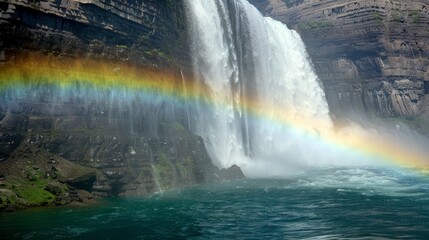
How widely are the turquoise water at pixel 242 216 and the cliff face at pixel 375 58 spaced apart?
157 ft

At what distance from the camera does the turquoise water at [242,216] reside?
1399 cm

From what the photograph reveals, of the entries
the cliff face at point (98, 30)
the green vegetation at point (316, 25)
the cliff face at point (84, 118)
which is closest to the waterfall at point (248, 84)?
the cliff face at point (98, 30)

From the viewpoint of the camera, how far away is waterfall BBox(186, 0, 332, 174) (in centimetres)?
3844

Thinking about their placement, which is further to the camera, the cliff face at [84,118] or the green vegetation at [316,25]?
the green vegetation at [316,25]

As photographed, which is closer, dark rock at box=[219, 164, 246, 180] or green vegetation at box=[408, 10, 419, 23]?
dark rock at box=[219, 164, 246, 180]

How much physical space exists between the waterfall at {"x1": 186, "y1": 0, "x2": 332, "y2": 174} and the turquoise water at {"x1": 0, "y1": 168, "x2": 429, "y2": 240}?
1427 centimetres

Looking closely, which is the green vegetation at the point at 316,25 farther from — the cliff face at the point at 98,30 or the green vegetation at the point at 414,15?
the cliff face at the point at 98,30

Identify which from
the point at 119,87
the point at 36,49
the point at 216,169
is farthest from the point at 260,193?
the point at 36,49

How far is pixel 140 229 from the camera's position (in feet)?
49.5

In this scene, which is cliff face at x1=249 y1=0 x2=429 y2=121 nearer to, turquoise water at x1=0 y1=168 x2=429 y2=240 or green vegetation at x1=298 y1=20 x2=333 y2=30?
green vegetation at x1=298 y1=20 x2=333 y2=30

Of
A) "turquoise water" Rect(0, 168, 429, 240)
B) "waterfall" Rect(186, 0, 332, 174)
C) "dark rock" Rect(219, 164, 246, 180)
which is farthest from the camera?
"waterfall" Rect(186, 0, 332, 174)

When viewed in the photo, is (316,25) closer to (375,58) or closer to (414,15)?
(375,58)

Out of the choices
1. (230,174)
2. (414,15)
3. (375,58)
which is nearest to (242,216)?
(230,174)

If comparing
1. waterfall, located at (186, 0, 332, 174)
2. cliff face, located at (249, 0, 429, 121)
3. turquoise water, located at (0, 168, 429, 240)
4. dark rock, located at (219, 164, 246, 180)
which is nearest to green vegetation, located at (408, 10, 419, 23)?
cliff face, located at (249, 0, 429, 121)
